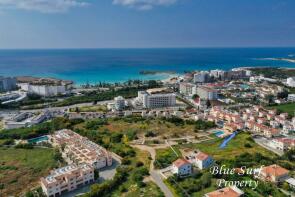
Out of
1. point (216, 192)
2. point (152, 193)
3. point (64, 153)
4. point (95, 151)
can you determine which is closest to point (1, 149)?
point (64, 153)

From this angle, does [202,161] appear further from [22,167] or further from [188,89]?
[188,89]

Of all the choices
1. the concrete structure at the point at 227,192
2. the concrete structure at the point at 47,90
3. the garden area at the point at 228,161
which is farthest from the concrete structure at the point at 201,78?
the concrete structure at the point at 227,192

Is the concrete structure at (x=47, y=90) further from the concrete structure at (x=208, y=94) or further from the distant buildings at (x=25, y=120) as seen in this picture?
the concrete structure at (x=208, y=94)

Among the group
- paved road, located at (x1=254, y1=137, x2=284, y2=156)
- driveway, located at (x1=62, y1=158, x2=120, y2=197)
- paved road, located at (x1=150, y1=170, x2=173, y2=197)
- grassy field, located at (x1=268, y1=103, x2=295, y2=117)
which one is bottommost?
driveway, located at (x1=62, y1=158, x2=120, y2=197)

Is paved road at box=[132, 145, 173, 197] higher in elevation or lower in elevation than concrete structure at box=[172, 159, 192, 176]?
lower

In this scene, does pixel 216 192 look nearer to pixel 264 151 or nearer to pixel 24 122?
pixel 264 151

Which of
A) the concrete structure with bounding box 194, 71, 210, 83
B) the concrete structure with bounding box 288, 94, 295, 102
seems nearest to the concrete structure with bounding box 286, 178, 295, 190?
the concrete structure with bounding box 288, 94, 295, 102

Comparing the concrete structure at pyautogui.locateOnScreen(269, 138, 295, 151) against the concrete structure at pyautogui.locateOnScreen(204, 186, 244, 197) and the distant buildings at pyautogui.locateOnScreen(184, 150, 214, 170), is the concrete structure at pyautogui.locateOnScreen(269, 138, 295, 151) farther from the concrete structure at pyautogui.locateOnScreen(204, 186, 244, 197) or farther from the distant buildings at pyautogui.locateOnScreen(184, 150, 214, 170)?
the concrete structure at pyautogui.locateOnScreen(204, 186, 244, 197)
